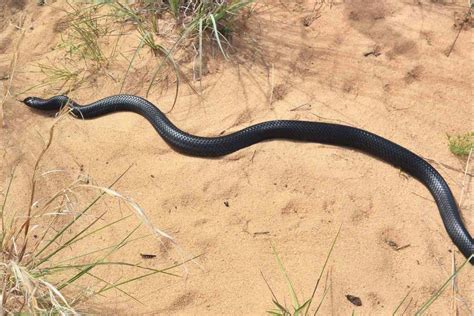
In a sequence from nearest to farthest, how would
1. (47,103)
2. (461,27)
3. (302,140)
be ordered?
(302,140)
(47,103)
(461,27)

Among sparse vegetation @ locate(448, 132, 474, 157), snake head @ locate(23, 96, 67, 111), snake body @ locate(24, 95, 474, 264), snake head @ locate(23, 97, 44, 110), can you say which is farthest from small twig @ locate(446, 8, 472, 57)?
snake head @ locate(23, 97, 44, 110)

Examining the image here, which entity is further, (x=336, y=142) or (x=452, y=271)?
(x=336, y=142)

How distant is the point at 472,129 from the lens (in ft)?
12.3

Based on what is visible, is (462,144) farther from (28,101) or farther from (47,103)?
(28,101)

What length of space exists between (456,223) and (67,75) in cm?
328

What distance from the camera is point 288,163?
357 centimetres

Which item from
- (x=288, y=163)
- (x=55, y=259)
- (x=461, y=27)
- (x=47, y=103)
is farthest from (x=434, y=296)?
(x=47, y=103)

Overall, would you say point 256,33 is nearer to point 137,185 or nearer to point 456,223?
point 137,185

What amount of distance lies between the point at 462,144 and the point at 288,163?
4.15 ft

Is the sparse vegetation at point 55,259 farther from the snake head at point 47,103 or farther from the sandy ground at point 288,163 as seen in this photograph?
the snake head at point 47,103

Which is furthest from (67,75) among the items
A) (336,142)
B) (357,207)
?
(357,207)

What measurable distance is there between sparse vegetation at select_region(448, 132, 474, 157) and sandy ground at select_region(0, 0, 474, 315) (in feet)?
0.21

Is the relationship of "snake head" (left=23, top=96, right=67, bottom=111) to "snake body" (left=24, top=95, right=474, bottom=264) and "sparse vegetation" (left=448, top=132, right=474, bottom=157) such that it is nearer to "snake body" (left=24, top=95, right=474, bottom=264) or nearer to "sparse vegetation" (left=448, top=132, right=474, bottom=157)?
"snake body" (left=24, top=95, right=474, bottom=264)

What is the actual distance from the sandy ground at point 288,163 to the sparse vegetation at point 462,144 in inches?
2.5
